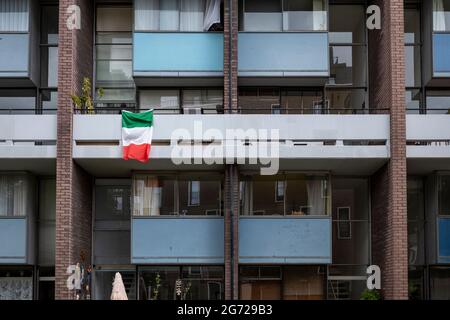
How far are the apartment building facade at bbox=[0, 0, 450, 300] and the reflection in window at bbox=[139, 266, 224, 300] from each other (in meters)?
0.05

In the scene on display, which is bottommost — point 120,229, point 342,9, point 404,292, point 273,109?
point 404,292

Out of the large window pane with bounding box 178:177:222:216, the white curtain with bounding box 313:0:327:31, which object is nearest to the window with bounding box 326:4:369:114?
the white curtain with bounding box 313:0:327:31

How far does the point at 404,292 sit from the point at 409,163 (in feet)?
13.9

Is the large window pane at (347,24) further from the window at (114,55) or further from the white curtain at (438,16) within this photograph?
the window at (114,55)

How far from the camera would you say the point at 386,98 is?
23406 mm

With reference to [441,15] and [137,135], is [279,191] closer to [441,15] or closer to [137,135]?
[137,135]

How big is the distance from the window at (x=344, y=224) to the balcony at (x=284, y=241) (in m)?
1.65

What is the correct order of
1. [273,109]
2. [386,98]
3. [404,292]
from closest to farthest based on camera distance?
[404,292] → [386,98] → [273,109]

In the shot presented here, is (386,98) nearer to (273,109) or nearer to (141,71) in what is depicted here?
(273,109)

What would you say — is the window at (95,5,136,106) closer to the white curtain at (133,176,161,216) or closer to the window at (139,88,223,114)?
the window at (139,88,223,114)

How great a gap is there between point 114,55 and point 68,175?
5508mm

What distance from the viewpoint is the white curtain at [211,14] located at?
24344 millimetres

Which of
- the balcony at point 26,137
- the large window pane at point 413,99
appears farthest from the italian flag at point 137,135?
the large window pane at point 413,99

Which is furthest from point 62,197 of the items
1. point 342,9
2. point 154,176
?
point 342,9
